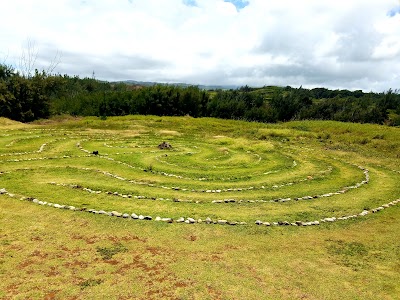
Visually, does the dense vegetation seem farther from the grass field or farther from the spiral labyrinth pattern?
the grass field

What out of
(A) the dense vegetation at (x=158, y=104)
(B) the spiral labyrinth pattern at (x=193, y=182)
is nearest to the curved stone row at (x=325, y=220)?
(B) the spiral labyrinth pattern at (x=193, y=182)

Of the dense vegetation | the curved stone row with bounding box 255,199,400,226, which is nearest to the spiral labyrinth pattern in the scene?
the curved stone row with bounding box 255,199,400,226

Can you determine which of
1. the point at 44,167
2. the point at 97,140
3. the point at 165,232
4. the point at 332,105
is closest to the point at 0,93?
the point at 97,140

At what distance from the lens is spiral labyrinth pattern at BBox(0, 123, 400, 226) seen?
48.2 feet

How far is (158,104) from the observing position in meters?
69.4

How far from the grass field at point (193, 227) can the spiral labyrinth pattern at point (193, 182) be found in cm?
8

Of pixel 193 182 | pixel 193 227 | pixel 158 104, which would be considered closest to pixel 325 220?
pixel 193 227

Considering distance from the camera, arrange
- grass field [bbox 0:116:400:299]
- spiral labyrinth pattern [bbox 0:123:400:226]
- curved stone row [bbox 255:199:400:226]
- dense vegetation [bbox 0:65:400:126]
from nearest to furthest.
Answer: grass field [bbox 0:116:400:299] < curved stone row [bbox 255:199:400:226] < spiral labyrinth pattern [bbox 0:123:400:226] < dense vegetation [bbox 0:65:400:126]

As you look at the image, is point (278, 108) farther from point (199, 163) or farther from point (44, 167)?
point (44, 167)

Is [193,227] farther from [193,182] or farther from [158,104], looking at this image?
[158,104]

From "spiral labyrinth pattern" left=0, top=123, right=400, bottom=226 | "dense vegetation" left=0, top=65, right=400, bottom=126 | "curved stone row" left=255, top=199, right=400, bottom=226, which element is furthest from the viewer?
"dense vegetation" left=0, top=65, right=400, bottom=126

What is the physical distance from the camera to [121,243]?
11.4 metres

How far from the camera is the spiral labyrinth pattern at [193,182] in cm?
1470

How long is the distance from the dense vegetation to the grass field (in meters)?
30.3
